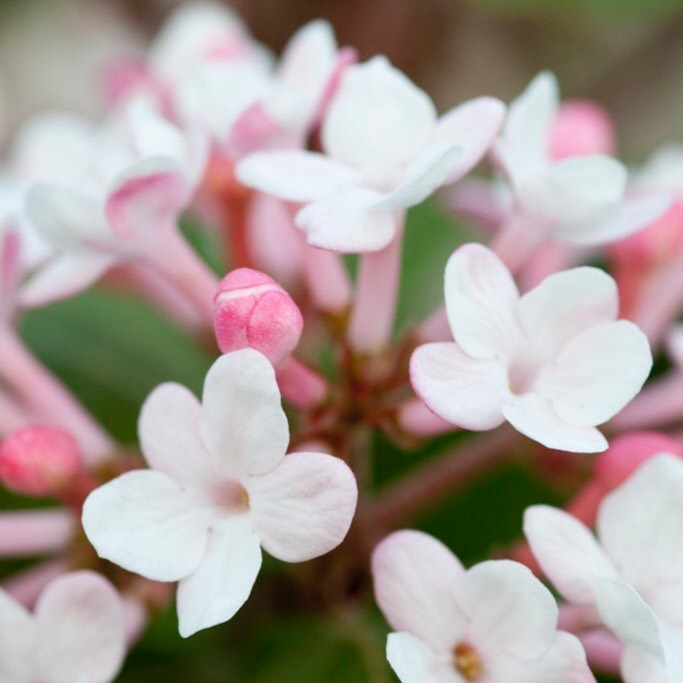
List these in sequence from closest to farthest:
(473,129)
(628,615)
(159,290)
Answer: (628,615) < (473,129) < (159,290)

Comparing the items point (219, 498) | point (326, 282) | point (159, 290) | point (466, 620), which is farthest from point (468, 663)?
point (159, 290)

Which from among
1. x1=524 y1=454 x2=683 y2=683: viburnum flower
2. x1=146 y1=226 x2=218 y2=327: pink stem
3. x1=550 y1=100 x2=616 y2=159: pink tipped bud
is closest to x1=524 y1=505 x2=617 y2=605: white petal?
x1=524 y1=454 x2=683 y2=683: viburnum flower

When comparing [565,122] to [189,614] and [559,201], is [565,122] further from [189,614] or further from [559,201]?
[189,614]

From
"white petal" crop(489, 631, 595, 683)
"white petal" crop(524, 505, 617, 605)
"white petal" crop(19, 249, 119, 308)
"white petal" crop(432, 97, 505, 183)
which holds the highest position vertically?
"white petal" crop(432, 97, 505, 183)

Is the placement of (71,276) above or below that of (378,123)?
below

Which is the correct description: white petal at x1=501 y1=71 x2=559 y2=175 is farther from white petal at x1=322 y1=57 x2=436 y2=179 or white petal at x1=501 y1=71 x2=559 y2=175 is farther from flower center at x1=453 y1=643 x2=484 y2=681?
flower center at x1=453 y1=643 x2=484 y2=681

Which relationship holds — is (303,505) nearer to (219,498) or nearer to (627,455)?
(219,498)

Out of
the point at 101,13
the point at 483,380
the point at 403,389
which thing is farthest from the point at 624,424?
the point at 101,13
